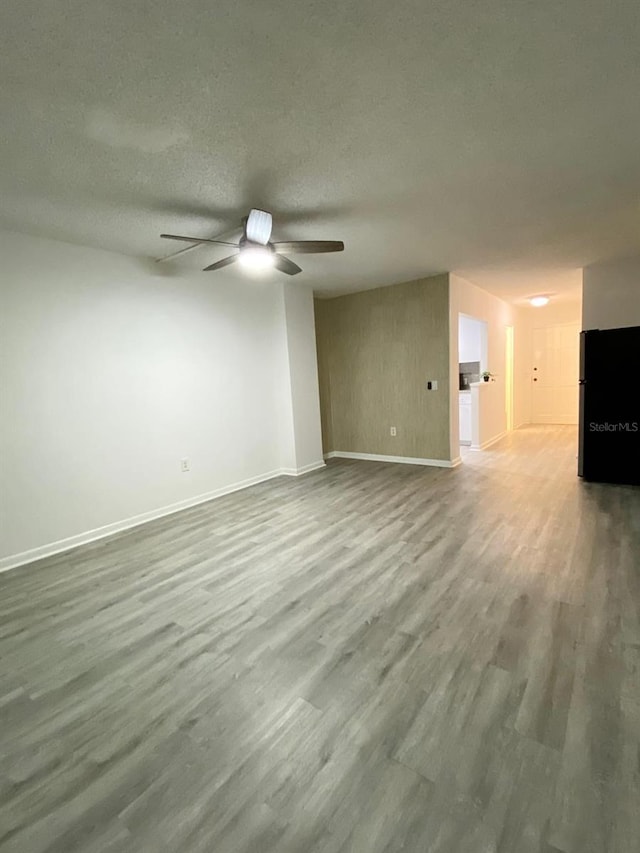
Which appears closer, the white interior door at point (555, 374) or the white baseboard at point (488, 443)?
the white baseboard at point (488, 443)

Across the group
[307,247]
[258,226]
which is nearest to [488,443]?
[307,247]

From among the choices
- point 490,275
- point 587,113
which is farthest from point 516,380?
point 587,113

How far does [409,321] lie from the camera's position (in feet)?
17.6

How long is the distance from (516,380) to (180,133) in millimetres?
7627

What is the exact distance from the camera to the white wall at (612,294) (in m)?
4.34

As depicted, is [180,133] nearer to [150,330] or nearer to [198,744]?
[150,330]

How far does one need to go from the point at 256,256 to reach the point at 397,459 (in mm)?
3786

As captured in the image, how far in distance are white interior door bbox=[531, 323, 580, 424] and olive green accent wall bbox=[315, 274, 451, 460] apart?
448 centimetres

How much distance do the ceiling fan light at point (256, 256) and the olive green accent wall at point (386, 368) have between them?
291 centimetres

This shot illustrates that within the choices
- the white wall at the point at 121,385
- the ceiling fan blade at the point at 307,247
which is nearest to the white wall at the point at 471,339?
the white wall at the point at 121,385

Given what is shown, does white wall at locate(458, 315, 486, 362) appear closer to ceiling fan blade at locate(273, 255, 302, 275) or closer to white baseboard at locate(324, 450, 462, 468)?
white baseboard at locate(324, 450, 462, 468)

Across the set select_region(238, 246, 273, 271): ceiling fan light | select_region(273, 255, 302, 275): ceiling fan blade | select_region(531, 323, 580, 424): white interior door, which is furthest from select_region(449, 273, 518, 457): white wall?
select_region(238, 246, 273, 271): ceiling fan light

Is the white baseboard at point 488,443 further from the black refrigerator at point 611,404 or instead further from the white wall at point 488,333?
the black refrigerator at point 611,404

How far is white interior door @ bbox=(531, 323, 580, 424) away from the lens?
26.2ft
